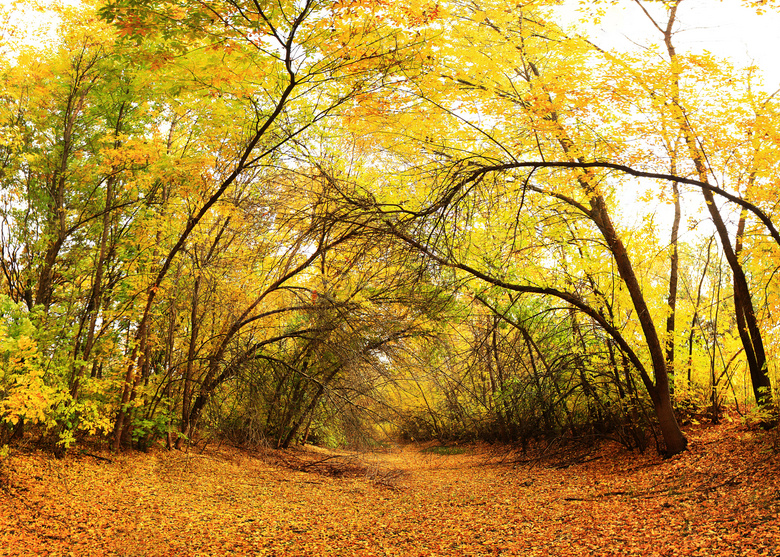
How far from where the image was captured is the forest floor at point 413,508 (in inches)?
195

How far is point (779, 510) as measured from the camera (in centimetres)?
456

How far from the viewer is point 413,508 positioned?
7375 millimetres

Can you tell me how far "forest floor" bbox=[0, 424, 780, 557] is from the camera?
16.3ft

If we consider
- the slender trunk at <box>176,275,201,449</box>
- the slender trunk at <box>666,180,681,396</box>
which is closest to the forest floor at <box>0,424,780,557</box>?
the slender trunk at <box>176,275,201,449</box>

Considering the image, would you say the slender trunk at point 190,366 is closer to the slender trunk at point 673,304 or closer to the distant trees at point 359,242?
the distant trees at point 359,242

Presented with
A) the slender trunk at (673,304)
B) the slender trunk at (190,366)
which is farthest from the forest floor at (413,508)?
the slender trunk at (673,304)

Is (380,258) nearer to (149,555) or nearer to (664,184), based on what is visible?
(149,555)

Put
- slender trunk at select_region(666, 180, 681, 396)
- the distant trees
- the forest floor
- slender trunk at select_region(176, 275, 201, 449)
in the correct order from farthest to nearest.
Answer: slender trunk at select_region(176, 275, 201, 449), slender trunk at select_region(666, 180, 681, 396), the distant trees, the forest floor

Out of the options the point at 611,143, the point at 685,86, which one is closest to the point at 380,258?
the point at 611,143

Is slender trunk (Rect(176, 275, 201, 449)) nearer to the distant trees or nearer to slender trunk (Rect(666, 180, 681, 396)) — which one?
the distant trees

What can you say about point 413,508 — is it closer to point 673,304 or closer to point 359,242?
point 359,242

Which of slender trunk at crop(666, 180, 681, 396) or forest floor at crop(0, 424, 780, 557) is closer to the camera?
forest floor at crop(0, 424, 780, 557)

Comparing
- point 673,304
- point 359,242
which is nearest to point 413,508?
point 359,242

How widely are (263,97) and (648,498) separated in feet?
25.4
